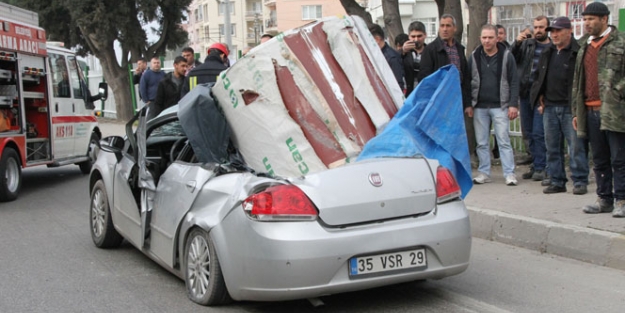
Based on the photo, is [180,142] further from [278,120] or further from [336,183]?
[336,183]

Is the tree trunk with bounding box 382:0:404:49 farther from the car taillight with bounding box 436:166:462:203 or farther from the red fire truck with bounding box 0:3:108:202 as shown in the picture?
the car taillight with bounding box 436:166:462:203

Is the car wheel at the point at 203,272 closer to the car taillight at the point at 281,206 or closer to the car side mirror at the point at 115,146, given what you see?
the car taillight at the point at 281,206

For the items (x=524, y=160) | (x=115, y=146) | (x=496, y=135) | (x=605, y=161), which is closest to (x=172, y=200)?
(x=115, y=146)

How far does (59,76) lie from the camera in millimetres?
12711

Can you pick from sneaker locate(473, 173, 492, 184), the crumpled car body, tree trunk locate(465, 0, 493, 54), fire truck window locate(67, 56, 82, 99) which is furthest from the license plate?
fire truck window locate(67, 56, 82, 99)

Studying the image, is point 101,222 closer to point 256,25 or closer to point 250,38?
point 256,25

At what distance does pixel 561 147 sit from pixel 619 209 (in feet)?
5.18

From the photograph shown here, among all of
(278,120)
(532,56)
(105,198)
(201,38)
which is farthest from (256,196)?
(201,38)

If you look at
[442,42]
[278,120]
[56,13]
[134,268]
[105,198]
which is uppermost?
[56,13]

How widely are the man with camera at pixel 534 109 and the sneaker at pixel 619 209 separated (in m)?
2.03

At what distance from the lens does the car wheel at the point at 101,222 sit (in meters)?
7.20

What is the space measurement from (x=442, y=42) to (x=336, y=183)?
5100 millimetres

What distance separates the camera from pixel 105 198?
7195 millimetres

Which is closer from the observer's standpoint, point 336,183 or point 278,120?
point 336,183
